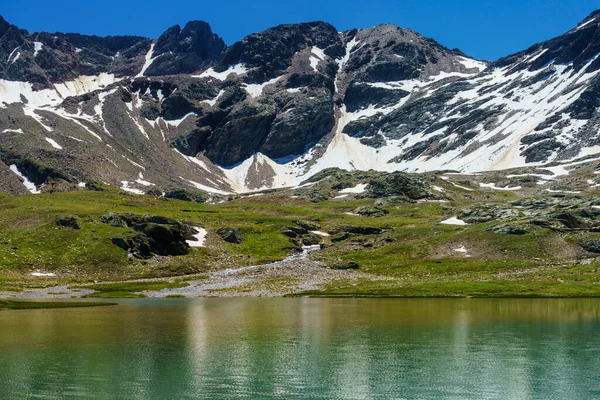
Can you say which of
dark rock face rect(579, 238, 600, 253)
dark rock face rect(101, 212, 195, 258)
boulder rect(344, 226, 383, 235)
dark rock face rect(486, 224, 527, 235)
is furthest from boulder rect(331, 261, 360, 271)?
dark rock face rect(579, 238, 600, 253)

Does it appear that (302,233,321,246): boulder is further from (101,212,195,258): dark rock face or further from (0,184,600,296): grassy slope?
(101,212,195,258): dark rock face

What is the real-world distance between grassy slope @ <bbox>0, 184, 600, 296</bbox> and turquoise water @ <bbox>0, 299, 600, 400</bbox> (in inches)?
1123

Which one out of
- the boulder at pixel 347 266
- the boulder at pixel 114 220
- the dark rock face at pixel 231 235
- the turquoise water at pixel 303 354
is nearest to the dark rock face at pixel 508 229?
the boulder at pixel 347 266

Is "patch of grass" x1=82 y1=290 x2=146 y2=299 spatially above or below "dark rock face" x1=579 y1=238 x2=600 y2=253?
below

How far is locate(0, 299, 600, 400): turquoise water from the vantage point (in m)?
33.0

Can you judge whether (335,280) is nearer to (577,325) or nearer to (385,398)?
(577,325)

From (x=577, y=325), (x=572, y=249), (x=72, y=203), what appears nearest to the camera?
(x=577, y=325)

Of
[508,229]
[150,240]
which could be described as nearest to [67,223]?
[150,240]

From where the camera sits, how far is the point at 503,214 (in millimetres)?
159250

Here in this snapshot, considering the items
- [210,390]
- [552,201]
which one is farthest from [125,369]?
[552,201]

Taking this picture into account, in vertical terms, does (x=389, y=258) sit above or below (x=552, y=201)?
below

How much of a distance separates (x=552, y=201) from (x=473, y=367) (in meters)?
158

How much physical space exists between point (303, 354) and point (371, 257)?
9428 centimetres

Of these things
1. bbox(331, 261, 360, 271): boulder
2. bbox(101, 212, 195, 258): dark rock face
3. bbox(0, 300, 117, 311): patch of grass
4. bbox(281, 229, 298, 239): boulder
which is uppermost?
bbox(281, 229, 298, 239): boulder
